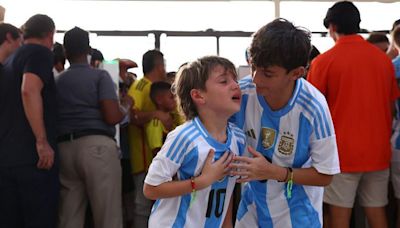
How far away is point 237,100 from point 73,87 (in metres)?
1.86

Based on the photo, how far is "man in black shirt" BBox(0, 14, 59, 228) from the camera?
10.5 ft

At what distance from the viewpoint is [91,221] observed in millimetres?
4168

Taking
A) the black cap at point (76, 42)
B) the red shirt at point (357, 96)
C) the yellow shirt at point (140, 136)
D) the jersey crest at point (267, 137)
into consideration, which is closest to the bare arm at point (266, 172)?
the jersey crest at point (267, 137)

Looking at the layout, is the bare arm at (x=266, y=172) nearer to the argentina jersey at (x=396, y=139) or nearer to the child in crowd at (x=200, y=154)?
the child in crowd at (x=200, y=154)

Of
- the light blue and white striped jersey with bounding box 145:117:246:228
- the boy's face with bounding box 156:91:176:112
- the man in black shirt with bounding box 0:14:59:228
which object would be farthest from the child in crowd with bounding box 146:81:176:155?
the light blue and white striped jersey with bounding box 145:117:246:228

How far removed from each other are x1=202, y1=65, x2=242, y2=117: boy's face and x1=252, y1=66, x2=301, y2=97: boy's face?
0.09 m

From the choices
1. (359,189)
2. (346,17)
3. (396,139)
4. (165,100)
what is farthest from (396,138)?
(165,100)

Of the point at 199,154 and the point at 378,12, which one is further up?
the point at 378,12

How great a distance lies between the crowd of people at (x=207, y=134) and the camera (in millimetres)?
1904

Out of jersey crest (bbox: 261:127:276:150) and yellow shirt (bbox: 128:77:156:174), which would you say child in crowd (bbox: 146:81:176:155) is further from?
→ jersey crest (bbox: 261:127:276:150)

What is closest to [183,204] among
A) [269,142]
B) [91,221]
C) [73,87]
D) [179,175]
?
[179,175]

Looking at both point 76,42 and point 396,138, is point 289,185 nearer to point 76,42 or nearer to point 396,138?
point 396,138

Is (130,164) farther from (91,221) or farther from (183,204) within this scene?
(183,204)

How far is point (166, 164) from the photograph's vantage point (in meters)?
1.85
